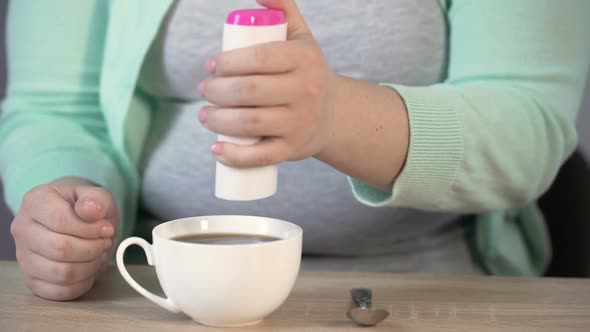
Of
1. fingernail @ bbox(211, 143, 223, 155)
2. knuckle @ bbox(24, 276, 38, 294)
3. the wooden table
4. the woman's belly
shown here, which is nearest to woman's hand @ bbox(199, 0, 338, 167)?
fingernail @ bbox(211, 143, 223, 155)

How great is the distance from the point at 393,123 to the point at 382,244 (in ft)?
1.00

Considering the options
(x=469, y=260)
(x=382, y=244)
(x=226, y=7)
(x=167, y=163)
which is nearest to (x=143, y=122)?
(x=167, y=163)

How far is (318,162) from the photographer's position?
91 centimetres

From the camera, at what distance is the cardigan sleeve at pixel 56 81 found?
967mm

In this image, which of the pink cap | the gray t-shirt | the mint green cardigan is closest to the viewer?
the pink cap

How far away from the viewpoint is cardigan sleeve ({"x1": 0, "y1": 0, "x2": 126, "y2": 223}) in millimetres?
967

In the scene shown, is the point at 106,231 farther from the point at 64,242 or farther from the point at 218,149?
the point at 218,149

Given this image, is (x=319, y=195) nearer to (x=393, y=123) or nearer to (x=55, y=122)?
(x=393, y=123)

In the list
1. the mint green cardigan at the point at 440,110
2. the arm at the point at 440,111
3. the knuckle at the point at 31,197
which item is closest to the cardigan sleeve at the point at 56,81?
the mint green cardigan at the point at 440,110

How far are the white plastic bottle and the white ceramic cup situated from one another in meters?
0.04

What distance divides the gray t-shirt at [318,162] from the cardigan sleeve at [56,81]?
9 centimetres

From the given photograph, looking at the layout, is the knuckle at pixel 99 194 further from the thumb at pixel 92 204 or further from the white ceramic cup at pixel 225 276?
the white ceramic cup at pixel 225 276

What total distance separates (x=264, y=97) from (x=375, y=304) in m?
0.22

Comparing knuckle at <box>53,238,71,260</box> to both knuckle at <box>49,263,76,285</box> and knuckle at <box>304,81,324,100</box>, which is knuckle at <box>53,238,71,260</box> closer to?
knuckle at <box>49,263,76,285</box>
